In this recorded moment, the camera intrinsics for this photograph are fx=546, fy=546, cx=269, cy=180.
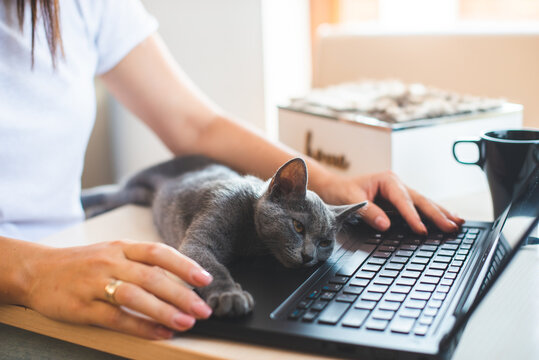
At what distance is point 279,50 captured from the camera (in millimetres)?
1896

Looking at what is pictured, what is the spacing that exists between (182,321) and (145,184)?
0.57m

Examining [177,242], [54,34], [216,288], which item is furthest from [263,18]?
[216,288]

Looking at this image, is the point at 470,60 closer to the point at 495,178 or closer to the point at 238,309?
the point at 495,178

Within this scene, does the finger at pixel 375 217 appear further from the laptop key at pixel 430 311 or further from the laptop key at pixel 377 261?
the laptop key at pixel 430 311

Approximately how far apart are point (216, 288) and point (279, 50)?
4.83 ft

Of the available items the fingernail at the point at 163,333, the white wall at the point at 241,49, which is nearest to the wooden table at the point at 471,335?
the fingernail at the point at 163,333

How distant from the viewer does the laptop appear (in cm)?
46

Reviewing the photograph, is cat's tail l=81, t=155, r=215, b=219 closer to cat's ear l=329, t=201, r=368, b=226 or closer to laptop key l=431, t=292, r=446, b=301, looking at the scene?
cat's ear l=329, t=201, r=368, b=226

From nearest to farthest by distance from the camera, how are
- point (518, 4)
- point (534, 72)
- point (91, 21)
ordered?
point (91, 21) < point (534, 72) < point (518, 4)

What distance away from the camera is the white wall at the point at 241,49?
172 cm

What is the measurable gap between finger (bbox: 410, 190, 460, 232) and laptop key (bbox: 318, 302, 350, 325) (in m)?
0.27

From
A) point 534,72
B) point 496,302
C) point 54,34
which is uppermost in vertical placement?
point 54,34

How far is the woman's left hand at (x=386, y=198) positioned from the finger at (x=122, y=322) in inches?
12.2

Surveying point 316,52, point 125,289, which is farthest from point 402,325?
point 316,52
